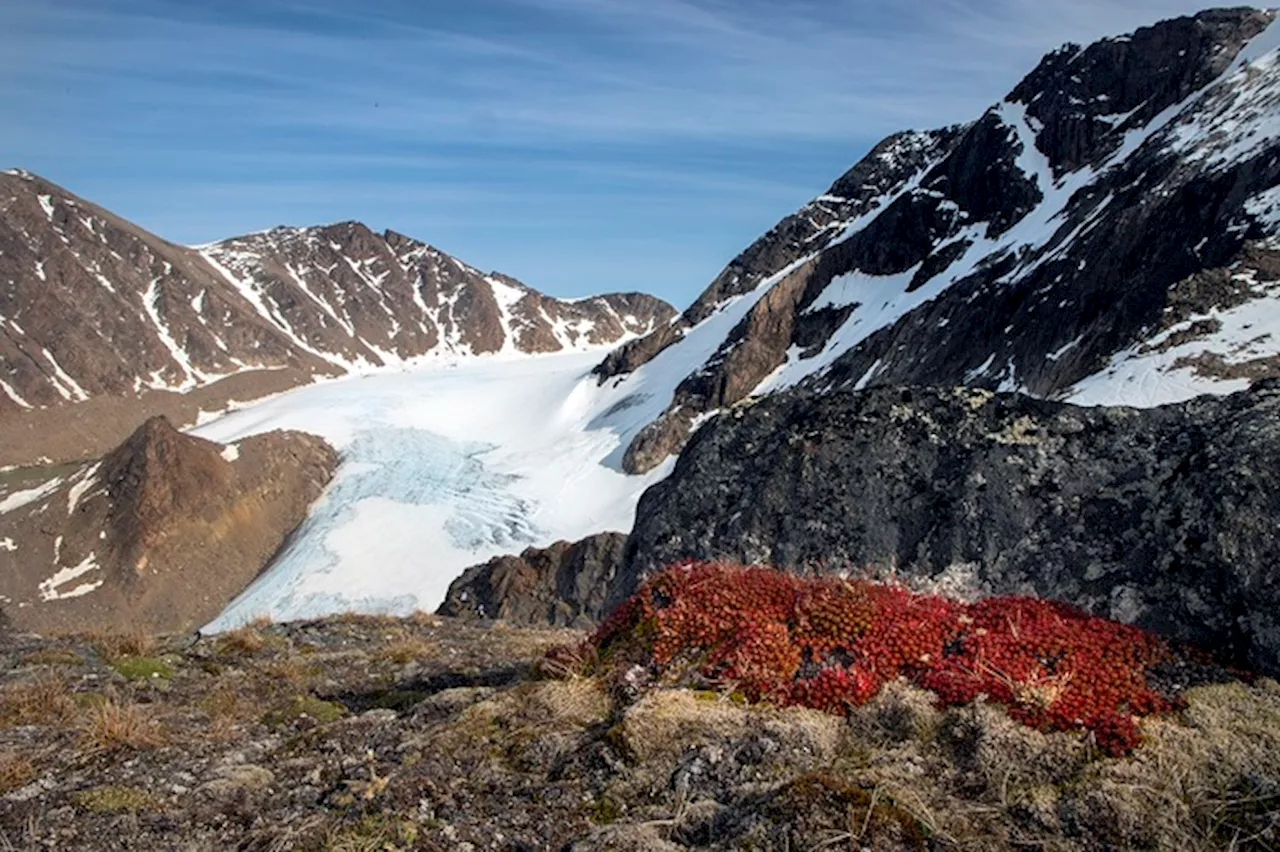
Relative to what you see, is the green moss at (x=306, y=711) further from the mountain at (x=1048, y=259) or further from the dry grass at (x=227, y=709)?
the mountain at (x=1048, y=259)

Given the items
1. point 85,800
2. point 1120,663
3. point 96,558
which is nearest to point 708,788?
point 1120,663

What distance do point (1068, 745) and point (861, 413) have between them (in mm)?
7842

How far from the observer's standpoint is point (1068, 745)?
5.66 meters

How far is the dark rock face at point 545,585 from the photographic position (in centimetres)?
5016

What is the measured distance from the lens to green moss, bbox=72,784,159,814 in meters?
6.03

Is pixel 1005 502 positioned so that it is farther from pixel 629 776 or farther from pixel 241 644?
pixel 241 644

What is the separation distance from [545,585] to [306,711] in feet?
144

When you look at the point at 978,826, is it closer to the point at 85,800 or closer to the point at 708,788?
the point at 708,788

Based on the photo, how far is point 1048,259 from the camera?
73.0 metres

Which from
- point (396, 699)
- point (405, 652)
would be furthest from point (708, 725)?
point (405, 652)

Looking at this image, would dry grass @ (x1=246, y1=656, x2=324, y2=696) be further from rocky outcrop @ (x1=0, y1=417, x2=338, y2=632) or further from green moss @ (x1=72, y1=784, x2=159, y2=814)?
rocky outcrop @ (x1=0, y1=417, x2=338, y2=632)

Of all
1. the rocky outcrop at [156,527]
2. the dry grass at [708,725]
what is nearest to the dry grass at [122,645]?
the dry grass at [708,725]

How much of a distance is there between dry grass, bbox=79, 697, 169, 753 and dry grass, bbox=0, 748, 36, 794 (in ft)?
1.73

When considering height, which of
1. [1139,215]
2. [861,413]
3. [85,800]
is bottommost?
[85,800]
